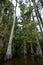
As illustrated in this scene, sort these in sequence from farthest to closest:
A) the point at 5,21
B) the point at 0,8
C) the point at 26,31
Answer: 1. the point at 26,31
2. the point at 5,21
3. the point at 0,8

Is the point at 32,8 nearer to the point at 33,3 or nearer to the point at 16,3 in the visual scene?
the point at 33,3

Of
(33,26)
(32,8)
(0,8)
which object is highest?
(32,8)

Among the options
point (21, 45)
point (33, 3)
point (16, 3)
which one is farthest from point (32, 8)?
point (21, 45)

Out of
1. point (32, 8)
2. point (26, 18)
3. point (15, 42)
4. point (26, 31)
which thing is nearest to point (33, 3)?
point (32, 8)

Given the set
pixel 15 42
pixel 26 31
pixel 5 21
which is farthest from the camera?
pixel 15 42

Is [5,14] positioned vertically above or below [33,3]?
below

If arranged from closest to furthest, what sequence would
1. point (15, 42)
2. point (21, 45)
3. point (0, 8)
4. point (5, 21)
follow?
point (0, 8)
point (5, 21)
point (15, 42)
point (21, 45)

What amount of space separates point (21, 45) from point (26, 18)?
17.3 feet

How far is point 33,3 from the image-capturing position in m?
29.2

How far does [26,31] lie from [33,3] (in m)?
5.19

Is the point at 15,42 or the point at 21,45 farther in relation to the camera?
the point at 21,45

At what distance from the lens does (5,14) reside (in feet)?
86.5

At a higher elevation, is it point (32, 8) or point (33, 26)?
point (32, 8)

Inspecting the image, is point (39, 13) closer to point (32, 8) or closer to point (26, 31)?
point (32, 8)
